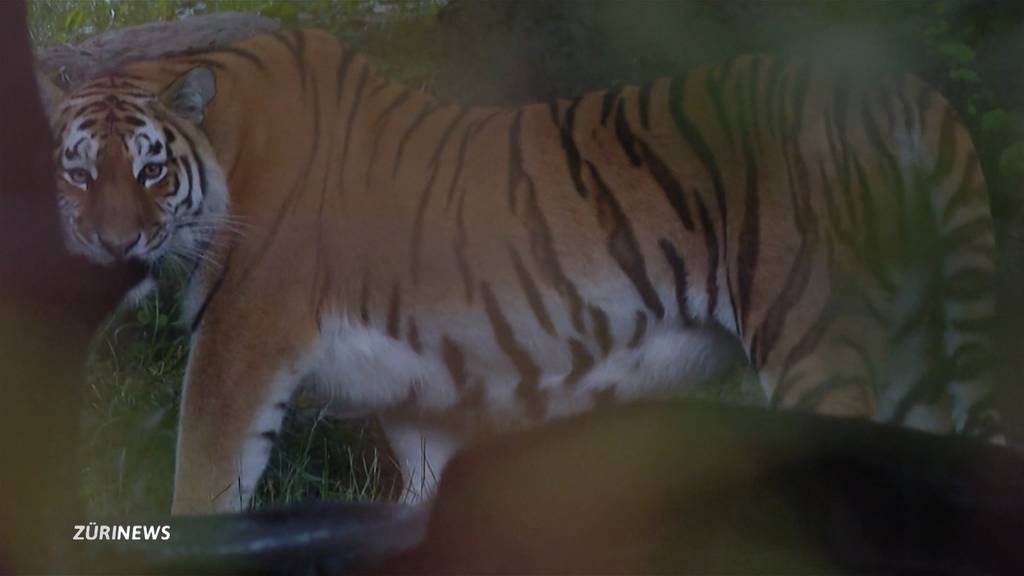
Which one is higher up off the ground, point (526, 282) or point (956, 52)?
point (956, 52)

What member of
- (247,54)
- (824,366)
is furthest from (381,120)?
(824,366)

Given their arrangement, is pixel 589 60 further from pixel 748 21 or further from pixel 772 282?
pixel 772 282

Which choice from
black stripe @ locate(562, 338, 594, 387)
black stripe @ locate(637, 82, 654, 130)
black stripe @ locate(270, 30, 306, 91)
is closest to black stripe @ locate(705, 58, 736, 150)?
black stripe @ locate(637, 82, 654, 130)

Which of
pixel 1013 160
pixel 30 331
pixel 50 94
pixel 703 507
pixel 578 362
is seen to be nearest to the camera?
pixel 703 507

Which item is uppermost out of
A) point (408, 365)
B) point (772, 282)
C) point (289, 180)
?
point (289, 180)

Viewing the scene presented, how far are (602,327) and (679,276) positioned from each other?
0.56ft

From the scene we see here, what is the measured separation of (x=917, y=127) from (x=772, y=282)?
39 centimetres

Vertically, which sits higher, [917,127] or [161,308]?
[917,127]

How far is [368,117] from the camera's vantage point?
256cm

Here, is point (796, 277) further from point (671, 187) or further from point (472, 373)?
point (472, 373)

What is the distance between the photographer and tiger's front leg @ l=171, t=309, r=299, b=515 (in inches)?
99.2

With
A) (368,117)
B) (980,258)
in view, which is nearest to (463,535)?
(368,117)

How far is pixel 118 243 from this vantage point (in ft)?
7.82

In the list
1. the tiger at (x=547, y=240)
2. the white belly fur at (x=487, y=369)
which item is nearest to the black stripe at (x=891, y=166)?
the tiger at (x=547, y=240)
